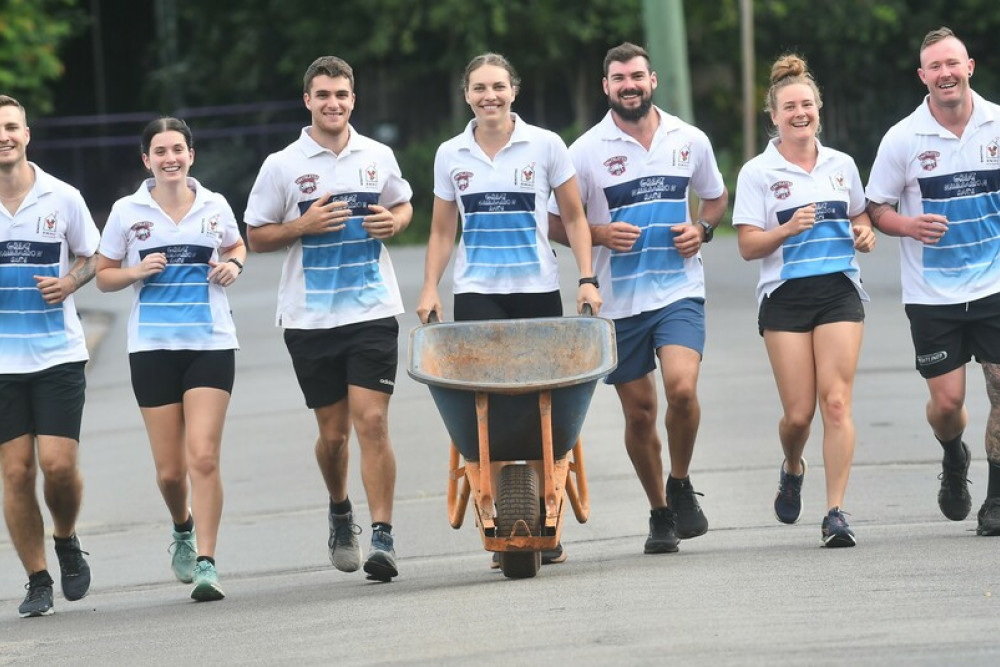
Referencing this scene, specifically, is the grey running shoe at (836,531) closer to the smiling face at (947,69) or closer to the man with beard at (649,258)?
the man with beard at (649,258)

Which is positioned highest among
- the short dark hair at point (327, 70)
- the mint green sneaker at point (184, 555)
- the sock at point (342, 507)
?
the short dark hair at point (327, 70)

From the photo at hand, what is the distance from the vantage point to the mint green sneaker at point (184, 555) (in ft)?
31.4

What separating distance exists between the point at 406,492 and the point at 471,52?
89.6 feet

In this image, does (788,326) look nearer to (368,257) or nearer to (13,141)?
(368,257)

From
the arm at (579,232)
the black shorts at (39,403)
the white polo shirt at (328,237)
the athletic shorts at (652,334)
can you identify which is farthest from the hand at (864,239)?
the black shorts at (39,403)

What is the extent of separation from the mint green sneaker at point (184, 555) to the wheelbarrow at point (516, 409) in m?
1.38

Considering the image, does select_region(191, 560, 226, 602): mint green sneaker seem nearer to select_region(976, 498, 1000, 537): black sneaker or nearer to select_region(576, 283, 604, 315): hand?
select_region(576, 283, 604, 315): hand

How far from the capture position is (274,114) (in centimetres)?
4209

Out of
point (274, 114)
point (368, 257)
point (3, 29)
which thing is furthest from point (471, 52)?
point (368, 257)

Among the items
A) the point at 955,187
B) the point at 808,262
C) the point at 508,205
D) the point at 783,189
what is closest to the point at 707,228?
the point at 783,189

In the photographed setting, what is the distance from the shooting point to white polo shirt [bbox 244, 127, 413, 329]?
9352 mm

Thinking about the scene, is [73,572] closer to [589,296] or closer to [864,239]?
[589,296]

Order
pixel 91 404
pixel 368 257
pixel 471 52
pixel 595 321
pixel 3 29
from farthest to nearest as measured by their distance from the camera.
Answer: pixel 471 52 → pixel 3 29 → pixel 91 404 → pixel 368 257 → pixel 595 321

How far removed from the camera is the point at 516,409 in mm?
8461
